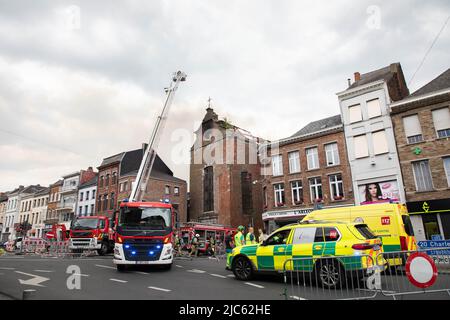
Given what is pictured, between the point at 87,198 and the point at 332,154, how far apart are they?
36.3 m

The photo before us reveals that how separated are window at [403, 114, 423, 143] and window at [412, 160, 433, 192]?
1643 millimetres

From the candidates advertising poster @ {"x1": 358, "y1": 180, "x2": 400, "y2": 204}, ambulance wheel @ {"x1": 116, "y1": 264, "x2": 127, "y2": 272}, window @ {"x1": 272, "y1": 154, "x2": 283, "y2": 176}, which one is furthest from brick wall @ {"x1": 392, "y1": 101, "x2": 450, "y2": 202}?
ambulance wheel @ {"x1": 116, "y1": 264, "x2": 127, "y2": 272}

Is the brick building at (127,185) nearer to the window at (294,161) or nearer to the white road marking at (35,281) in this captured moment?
the window at (294,161)

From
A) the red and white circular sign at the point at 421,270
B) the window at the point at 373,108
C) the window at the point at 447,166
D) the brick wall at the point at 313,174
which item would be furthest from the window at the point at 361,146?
the red and white circular sign at the point at 421,270

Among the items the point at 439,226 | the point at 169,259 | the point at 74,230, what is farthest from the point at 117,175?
the point at 439,226

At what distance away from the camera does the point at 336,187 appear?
82.2 ft

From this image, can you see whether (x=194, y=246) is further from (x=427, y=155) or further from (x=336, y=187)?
(x=427, y=155)

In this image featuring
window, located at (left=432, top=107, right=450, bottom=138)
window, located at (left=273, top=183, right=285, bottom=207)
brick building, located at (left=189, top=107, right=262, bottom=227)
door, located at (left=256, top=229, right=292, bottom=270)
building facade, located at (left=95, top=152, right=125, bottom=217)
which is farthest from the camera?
building facade, located at (left=95, top=152, right=125, bottom=217)

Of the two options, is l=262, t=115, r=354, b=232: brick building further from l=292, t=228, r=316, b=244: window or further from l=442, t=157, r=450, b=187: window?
l=292, t=228, r=316, b=244: window

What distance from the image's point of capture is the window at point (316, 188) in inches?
1017

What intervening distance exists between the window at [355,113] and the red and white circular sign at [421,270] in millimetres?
20553

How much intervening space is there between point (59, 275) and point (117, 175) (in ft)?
110

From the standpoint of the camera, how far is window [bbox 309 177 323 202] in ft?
84.7

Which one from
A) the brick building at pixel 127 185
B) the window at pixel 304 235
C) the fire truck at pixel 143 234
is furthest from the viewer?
the brick building at pixel 127 185
